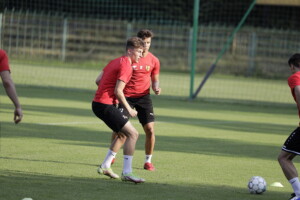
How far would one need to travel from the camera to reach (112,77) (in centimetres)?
902

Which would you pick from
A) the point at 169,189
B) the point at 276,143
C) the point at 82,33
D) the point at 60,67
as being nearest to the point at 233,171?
the point at 169,189

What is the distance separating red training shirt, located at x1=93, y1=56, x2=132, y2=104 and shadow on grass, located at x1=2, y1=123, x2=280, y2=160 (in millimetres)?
3221

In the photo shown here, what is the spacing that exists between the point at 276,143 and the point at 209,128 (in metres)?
2.25

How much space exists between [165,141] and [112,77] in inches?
175

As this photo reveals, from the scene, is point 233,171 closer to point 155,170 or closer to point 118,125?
point 155,170

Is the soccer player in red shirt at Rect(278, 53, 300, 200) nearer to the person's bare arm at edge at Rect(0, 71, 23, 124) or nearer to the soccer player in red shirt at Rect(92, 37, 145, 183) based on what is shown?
the soccer player in red shirt at Rect(92, 37, 145, 183)

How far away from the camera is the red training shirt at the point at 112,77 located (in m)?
8.90

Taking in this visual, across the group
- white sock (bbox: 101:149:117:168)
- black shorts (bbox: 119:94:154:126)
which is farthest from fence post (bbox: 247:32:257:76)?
white sock (bbox: 101:149:117:168)

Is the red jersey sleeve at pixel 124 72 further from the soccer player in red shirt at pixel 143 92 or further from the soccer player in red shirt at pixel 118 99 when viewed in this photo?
the soccer player in red shirt at pixel 143 92

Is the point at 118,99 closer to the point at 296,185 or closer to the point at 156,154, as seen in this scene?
the point at 296,185

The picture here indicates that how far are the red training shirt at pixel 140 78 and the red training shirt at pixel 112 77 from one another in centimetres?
153

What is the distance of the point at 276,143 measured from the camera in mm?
13891

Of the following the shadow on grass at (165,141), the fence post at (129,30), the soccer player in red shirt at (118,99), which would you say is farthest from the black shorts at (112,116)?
the fence post at (129,30)

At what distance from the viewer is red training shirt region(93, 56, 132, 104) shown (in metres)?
8.90
